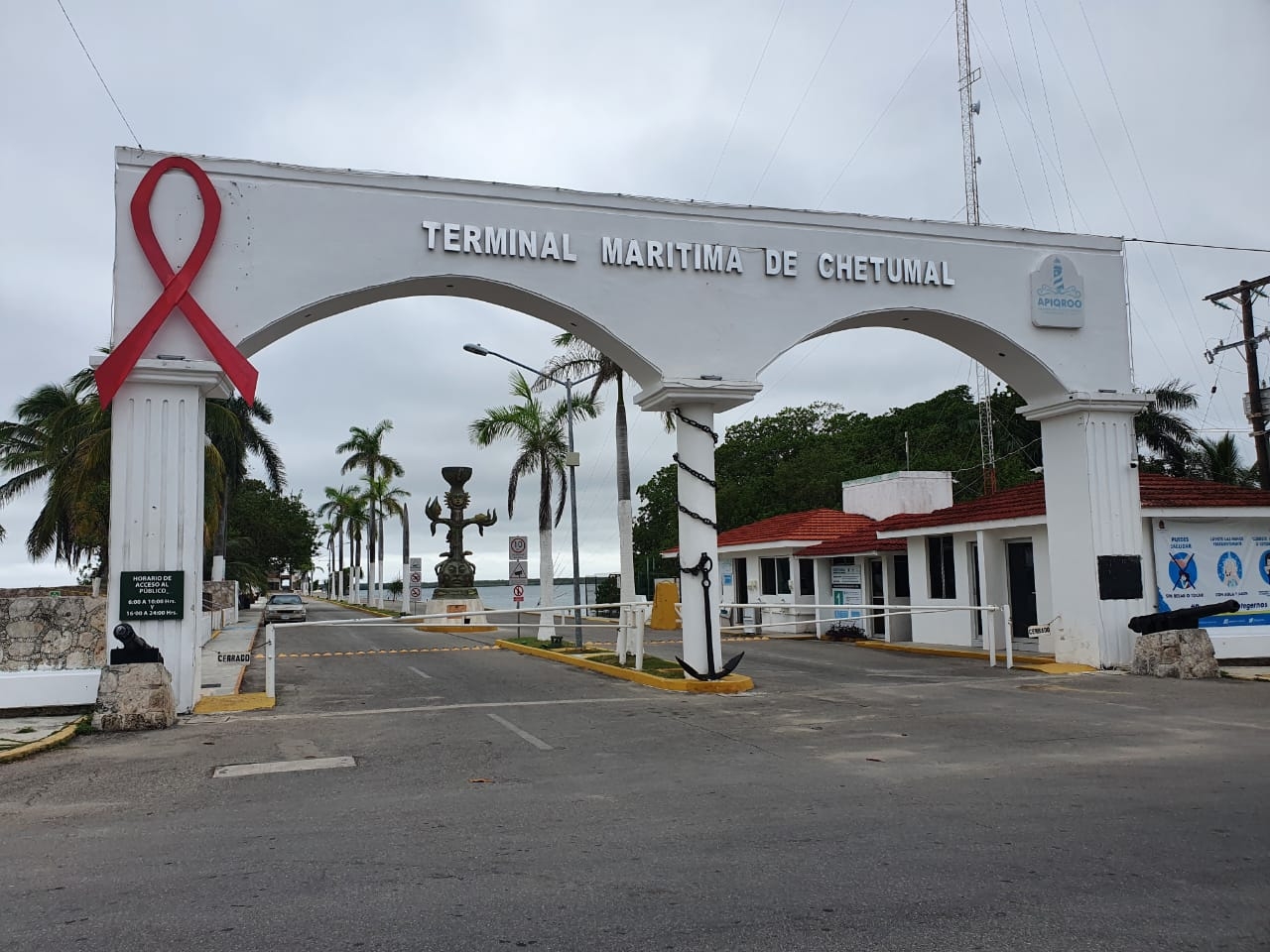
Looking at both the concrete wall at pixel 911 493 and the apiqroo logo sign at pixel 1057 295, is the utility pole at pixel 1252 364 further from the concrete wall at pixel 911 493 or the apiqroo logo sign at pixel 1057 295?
the apiqroo logo sign at pixel 1057 295

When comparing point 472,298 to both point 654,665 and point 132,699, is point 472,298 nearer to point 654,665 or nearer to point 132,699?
point 654,665

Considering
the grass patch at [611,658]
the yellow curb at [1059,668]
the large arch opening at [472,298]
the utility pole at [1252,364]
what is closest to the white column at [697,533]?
the grass patch at [611,658]

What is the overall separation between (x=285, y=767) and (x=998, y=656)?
47.8ft

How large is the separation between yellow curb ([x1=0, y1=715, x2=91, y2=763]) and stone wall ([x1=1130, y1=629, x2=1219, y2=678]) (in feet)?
49.0

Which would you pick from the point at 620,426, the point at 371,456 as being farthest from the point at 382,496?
the point at 620,426

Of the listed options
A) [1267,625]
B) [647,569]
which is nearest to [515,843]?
[1267,625]

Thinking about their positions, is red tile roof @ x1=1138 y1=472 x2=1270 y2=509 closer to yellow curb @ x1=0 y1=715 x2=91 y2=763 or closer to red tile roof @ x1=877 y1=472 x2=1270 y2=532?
red tile roof @ x1=877 y1=472 x2=1270 y2=532

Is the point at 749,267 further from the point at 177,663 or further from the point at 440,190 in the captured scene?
the point at 177,663

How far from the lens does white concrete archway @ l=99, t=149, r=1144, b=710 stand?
12852 mm

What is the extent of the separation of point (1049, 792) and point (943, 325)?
1073 centimetres

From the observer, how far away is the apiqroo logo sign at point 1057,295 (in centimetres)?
1698

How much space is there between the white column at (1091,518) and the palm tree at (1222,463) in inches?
1150

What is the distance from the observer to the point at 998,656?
64.2 ft

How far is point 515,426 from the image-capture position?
103 ft
